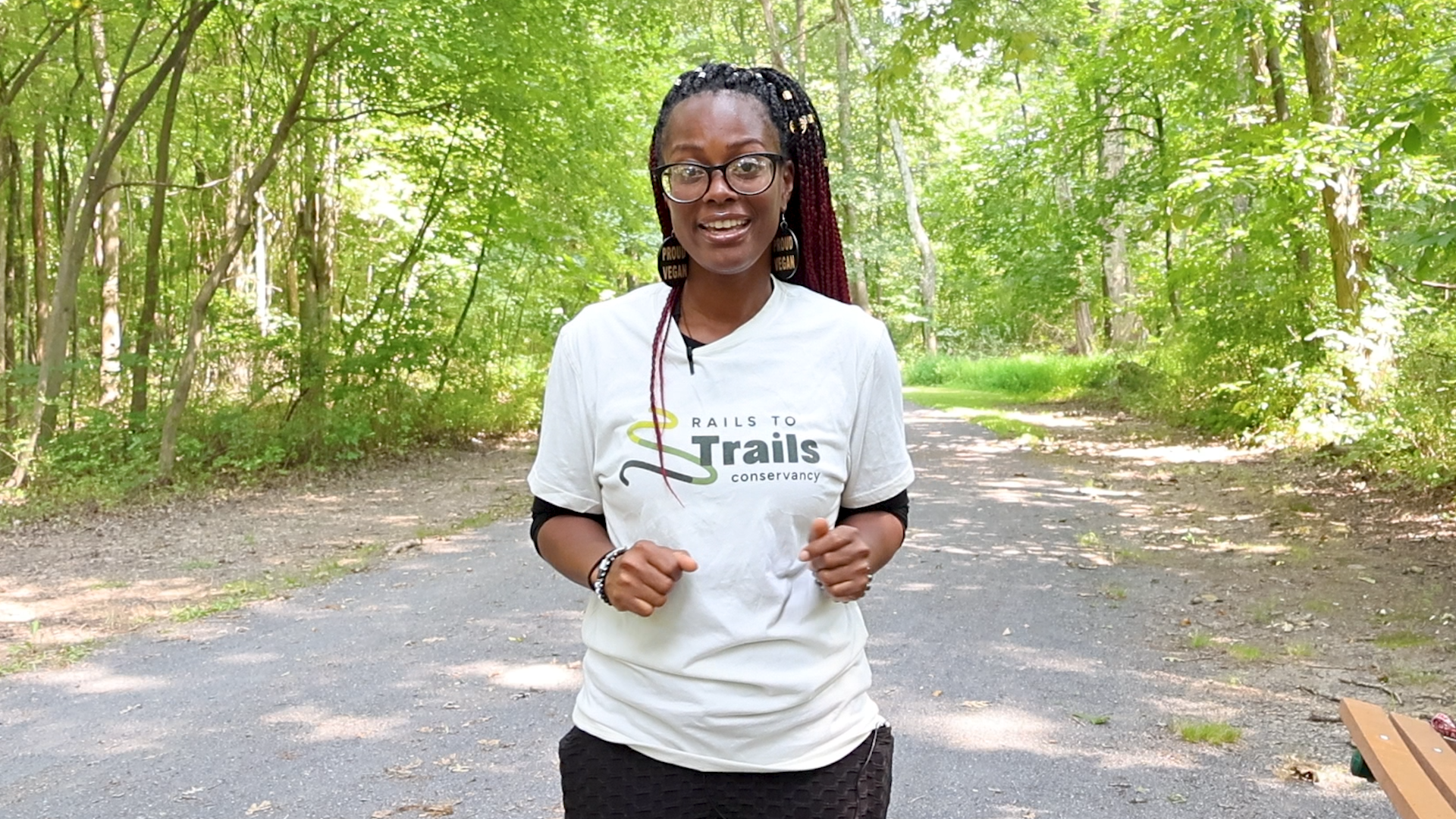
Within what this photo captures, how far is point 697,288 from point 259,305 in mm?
17091

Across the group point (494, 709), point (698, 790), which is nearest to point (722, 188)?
point (698, 790)

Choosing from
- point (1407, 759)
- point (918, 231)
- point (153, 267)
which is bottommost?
point (1407, 759)

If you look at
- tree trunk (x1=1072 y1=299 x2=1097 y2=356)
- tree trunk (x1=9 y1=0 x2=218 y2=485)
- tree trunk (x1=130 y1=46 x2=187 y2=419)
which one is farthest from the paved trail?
tree trunk (x1=1072 y1=299 x2=1097 y2=356)

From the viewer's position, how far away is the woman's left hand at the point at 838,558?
1472 mm

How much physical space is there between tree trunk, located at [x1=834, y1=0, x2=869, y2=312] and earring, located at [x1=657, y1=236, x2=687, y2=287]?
25.1 m

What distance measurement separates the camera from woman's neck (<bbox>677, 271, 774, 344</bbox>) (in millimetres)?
1641

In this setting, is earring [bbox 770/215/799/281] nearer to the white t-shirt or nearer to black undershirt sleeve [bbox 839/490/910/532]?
the white t-shirt

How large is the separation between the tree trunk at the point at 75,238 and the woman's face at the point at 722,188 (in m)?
11.7

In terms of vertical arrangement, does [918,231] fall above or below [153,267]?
above

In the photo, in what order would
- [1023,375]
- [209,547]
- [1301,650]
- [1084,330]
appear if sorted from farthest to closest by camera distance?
[1084,330] → [1023,375] → [209,547] → [1301,650]

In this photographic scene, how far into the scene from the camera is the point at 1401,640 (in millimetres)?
5348

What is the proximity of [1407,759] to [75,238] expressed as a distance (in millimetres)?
12639

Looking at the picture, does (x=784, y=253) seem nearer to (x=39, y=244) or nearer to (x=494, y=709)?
(x=494, y=709)

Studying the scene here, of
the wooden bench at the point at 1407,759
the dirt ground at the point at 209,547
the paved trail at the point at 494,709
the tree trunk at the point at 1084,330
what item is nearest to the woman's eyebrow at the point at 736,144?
the wooden bench at the point at 1407,759
